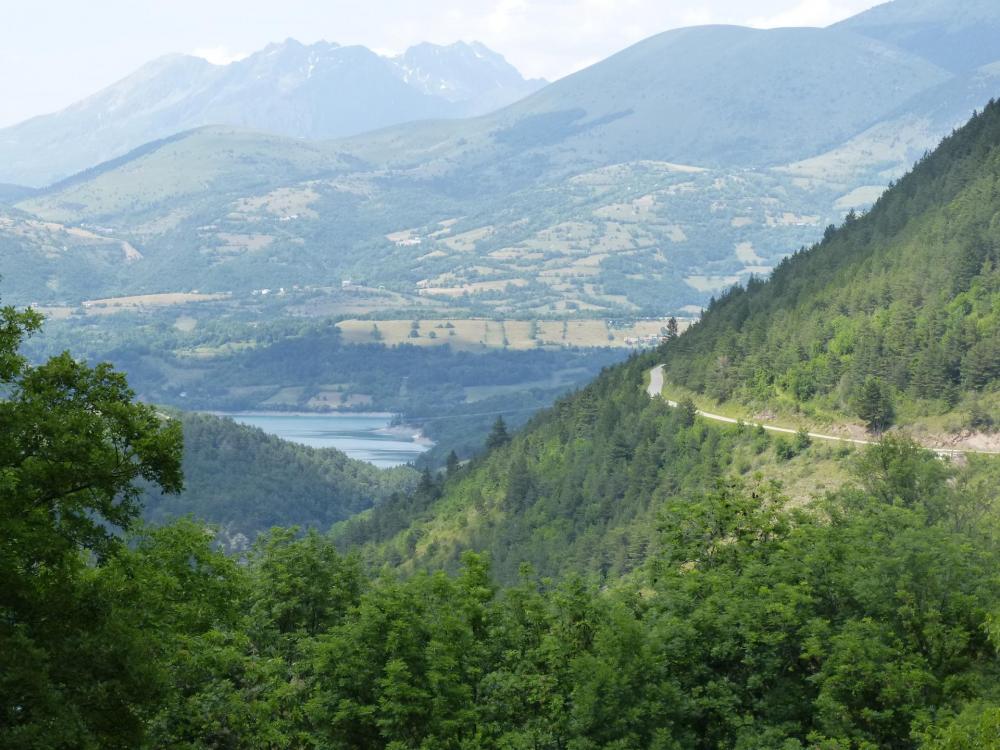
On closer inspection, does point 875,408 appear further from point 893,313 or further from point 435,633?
point 435,633

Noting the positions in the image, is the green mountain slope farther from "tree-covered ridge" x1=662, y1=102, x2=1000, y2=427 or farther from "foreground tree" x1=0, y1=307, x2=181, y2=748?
"foreground tree" x1=0, y1=307, x2=181, y2=748

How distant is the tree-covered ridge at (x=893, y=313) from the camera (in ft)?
337

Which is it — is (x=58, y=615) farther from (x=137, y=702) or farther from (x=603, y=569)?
(x=603, y=569)

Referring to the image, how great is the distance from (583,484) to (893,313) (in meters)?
40.5

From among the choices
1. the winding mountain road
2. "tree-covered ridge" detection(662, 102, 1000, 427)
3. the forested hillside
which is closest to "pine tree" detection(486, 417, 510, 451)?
the winding mountain road

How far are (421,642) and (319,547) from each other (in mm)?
11625

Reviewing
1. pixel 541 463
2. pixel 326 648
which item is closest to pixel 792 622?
pixel 326 648

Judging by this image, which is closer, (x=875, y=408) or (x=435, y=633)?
(x=435, y=633)

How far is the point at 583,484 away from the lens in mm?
138750

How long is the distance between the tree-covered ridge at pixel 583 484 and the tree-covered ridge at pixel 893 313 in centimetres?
883

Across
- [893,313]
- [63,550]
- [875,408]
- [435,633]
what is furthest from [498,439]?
[63,550]

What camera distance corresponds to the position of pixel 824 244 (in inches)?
6737

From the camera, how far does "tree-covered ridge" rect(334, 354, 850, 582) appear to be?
348ft

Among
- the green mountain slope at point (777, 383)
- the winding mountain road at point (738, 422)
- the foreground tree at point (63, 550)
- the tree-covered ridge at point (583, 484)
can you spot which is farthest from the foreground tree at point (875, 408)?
the foreground tree at point (63, 550)
